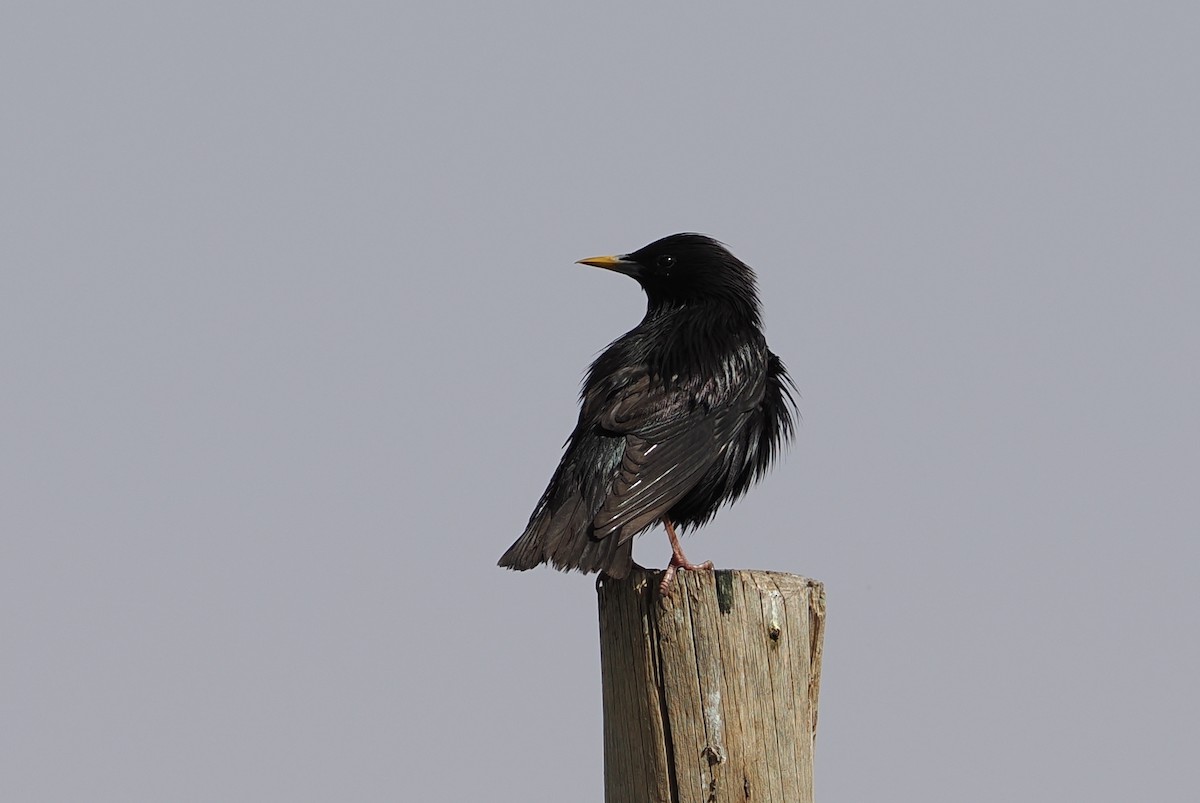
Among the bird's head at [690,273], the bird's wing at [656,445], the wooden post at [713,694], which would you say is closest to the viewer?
the wooden post at [713,694]

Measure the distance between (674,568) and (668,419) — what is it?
123cm

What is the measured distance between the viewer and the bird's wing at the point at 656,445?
205 inches

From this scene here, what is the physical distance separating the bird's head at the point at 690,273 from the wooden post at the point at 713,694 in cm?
242

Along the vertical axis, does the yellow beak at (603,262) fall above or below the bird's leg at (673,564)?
above

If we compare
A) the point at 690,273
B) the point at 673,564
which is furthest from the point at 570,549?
the point at 690,273

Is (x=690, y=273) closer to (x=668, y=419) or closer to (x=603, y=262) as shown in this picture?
(x=603, y=262)

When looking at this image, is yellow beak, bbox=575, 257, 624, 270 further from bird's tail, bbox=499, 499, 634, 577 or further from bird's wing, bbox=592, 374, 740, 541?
bird's tail, bbox=499, 499, 634, 577

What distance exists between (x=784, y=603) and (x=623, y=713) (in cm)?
66

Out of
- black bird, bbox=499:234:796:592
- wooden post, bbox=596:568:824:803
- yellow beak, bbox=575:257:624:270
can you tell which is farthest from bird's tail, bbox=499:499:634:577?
yellow beak, bbox=575:257:624:270

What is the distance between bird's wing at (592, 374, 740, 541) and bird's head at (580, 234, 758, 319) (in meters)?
0.93

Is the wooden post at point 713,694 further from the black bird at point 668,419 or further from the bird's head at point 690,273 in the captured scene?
the bird's head at point 690,273

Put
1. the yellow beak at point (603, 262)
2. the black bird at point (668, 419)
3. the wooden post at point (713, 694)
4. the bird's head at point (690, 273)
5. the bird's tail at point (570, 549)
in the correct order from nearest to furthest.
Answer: the wooden post at point (713, 694) < the bird's tail at point (570, 549) < the black bird at point (668, 419) < the bird's head at point (690, 273) < the yellow beak at point (603, 262)

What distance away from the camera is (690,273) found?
675 centimetres

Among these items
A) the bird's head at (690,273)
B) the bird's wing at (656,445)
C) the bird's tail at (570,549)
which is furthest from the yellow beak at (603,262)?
the bird's tail at (570,549)
